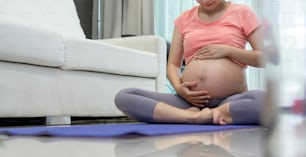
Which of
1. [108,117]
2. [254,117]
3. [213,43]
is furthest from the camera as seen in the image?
[108,117]

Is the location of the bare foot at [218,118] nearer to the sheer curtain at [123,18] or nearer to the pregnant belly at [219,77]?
the pregnant belly at [219,77]

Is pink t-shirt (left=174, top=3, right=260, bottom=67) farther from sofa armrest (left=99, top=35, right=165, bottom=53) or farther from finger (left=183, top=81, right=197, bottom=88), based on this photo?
sofa armrest (left=99, top=35, right=165, bottom=53)

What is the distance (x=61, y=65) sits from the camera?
1.84 m

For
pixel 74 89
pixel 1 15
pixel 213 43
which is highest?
pixel 1 15

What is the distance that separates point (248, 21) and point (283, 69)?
142 cm

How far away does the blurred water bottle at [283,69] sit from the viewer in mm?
171

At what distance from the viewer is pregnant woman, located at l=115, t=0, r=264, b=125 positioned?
1.39 meters

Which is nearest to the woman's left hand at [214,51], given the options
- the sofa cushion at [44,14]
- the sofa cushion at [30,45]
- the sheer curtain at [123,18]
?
the sofa cushion at [30,45]

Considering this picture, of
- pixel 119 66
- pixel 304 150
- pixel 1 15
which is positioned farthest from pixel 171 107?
pixel 304 150

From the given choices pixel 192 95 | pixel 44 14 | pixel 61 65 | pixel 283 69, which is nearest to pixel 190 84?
pixel 192 95

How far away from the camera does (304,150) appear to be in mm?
206

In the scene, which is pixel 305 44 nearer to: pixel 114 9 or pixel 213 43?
pixel 213 43

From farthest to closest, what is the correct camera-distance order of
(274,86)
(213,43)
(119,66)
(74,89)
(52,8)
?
(52,8), (119,66), (74,89), (213,43), (274,86)

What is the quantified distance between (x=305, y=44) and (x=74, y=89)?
178cm
